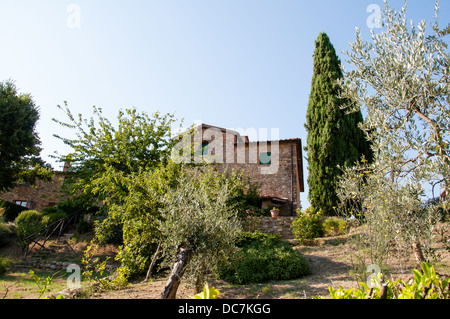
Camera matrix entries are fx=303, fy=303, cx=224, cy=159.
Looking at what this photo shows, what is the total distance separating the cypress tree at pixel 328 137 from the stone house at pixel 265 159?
257cm

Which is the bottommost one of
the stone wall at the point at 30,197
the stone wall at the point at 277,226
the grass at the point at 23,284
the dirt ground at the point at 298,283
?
the grass at the point at 23,284

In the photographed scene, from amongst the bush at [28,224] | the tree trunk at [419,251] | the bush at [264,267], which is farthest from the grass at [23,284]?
the tree trunk at [419,251]

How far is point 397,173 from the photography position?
196 inches

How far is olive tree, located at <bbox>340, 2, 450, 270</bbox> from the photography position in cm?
456

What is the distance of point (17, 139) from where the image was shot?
17.9 metres

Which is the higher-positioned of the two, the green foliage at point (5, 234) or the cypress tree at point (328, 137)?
the cypress tree at point (328, 137)

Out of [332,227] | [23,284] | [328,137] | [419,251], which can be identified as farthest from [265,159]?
[419,251]

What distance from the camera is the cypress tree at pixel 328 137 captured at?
15820 mm

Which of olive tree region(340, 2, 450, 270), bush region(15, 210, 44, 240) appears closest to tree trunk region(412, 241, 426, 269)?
olive tree region(340, 2, 450, 270)

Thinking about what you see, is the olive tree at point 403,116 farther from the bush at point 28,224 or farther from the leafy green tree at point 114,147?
the bush at point 28,224

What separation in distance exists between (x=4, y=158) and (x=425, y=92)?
2106 centimetres
